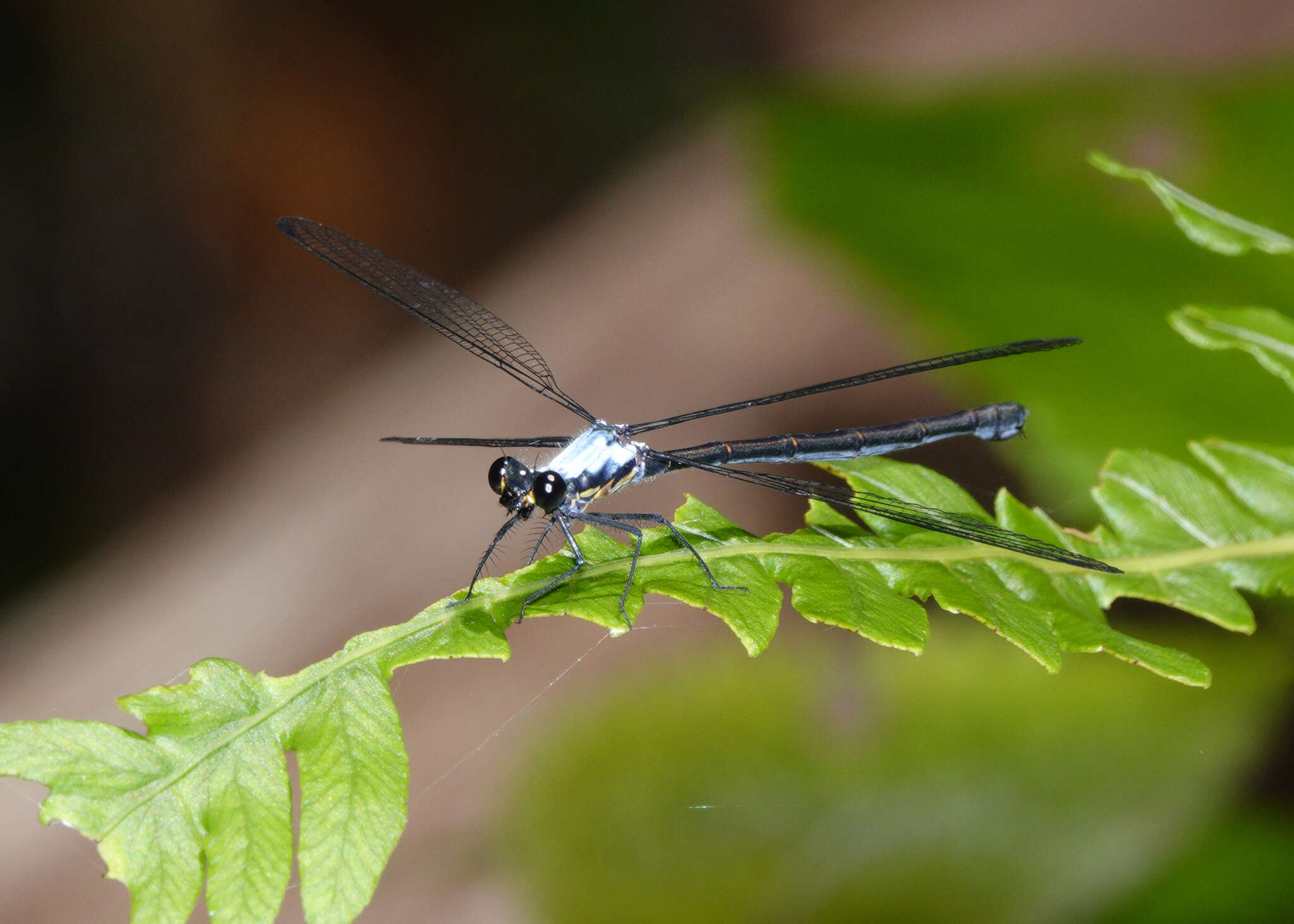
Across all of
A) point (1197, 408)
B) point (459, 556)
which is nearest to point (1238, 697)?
point (1197, 408)

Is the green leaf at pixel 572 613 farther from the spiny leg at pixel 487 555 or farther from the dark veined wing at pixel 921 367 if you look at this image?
the dark veined wing at pixel 921 367

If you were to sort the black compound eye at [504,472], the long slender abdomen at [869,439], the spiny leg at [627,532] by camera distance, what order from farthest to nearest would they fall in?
the long slender abdomen at [869,439], the black compound eye at [504,472], the spiny leg at [627,532]

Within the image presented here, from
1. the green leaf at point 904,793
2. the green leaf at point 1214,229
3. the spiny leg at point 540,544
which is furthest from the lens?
the green leaf at point 904,793

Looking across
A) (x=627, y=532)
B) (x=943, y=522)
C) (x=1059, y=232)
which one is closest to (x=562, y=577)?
(x=627, y=532)

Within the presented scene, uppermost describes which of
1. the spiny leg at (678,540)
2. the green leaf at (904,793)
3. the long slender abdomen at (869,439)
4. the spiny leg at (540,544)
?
the spiny leg at (540,544)

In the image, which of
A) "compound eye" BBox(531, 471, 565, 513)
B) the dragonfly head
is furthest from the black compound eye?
→ "compound eye" BBox(531, 471, 565, 513)

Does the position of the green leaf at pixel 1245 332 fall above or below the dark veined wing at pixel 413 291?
below

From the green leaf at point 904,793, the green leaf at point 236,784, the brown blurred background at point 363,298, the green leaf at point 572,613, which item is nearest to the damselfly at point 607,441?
the green leaf at point 572,613
